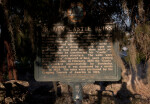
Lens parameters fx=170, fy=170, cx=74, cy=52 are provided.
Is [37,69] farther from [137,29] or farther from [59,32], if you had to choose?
[137,29]

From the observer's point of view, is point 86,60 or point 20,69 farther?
point 20,69

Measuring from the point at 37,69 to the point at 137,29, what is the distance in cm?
229

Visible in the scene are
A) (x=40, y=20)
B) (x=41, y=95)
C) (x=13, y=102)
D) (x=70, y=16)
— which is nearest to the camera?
(x=70, y=16)

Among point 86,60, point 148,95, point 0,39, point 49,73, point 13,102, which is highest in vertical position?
point 0,39

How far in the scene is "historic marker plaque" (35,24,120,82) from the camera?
125 inches

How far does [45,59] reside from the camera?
3.25 meters

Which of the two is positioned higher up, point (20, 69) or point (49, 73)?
point (49, 73)

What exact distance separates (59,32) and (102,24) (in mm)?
822

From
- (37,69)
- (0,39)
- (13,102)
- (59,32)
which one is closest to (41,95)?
(13,102)

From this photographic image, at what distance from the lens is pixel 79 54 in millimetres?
3203

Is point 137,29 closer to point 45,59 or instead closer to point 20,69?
point 45,59

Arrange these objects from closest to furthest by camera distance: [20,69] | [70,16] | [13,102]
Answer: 1. [70,16]
2. [13,102]
3. [20,69]

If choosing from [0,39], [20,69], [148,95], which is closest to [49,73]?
[0,39]

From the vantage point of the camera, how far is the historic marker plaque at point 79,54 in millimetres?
3186
